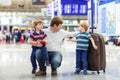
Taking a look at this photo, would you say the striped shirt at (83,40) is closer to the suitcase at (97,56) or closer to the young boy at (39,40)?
the suitcase at (97,56)

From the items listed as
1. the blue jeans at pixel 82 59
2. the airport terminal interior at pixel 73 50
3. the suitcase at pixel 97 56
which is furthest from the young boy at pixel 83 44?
the airport terminal interior at pixel 73 50

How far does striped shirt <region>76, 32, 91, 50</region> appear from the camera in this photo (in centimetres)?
906

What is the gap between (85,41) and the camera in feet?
29.8

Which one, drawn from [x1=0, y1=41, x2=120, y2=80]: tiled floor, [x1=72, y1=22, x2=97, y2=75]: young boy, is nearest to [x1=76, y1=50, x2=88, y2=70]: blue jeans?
[x1=72, y1=22, x2=97, y2=75]: young boy

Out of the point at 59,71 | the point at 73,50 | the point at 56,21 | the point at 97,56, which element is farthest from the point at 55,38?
the point at 73,50

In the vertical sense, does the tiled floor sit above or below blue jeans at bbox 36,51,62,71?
below

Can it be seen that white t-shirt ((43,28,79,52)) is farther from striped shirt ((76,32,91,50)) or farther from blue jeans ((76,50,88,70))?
blue jeans ((76,50,88,70))

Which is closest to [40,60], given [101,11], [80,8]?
[101,11]

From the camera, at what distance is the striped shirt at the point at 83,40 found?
906 centimetres

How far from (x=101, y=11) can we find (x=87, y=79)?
13425 mm

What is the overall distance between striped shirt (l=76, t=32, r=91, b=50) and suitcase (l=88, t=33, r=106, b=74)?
0.15 metres

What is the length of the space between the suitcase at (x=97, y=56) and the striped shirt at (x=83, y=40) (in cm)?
15

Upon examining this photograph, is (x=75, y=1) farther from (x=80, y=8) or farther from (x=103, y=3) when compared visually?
(x=103, y=3)

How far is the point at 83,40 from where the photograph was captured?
9102 mm
